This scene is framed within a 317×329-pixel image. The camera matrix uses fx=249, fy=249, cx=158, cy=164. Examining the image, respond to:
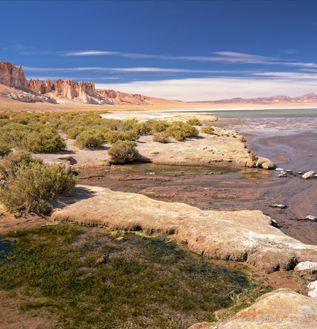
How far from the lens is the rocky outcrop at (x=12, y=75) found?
130m

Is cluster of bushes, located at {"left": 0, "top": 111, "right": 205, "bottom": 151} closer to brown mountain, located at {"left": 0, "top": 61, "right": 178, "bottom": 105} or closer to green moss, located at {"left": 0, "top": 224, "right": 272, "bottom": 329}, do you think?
green moss, located at {"left": 0, "top": 224, "right": 272, "bottom": 329}

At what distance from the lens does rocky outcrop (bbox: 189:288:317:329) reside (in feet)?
9.83

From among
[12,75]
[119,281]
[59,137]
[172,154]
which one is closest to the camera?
[119,281]

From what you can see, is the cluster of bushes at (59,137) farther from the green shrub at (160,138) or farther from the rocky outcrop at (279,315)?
the rocky outcrop at (279,315)

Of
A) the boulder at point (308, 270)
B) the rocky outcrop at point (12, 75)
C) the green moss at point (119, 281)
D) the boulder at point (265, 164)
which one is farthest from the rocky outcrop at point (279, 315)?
the rocky outcrop at point (12, 75)

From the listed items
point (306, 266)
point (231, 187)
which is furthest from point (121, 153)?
point (306, 266)

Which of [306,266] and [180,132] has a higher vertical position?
[180,132]

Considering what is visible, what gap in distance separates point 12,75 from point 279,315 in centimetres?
16155

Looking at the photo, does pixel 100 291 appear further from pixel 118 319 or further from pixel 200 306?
pixel 200 306

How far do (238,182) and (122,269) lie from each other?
843 cm

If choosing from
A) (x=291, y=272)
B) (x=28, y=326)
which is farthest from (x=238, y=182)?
(x=28, y=326)

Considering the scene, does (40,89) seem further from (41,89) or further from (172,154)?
(172,154)

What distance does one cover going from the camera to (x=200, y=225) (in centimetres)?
664

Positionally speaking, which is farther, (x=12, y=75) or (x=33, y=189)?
(x=12, y=75)
